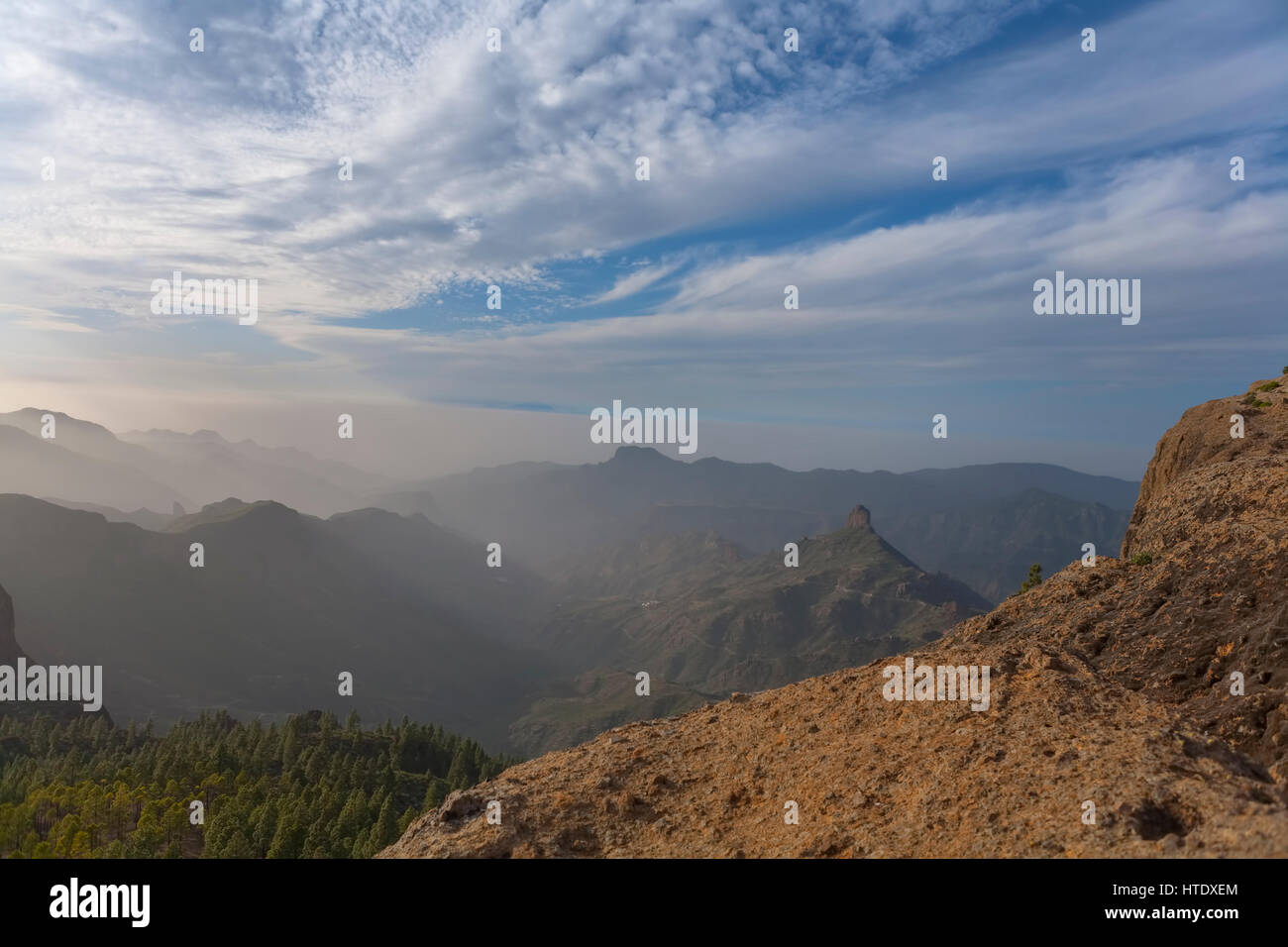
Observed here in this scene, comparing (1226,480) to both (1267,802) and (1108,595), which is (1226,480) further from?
(1267,802)

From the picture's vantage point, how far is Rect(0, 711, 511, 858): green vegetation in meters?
71.1

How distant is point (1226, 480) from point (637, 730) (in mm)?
27360

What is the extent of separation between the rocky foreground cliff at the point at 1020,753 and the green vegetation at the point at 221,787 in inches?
2113

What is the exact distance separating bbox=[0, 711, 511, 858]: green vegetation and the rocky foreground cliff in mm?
53676

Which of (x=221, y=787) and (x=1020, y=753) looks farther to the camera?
(x=221, y=787)

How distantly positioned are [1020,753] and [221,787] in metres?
112

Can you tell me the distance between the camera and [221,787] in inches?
3856

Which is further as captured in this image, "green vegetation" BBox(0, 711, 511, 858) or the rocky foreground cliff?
"green vegetation" BBox(0, 711, 511, 858)

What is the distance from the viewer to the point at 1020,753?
16953mm

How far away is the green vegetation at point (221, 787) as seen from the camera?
7112cm

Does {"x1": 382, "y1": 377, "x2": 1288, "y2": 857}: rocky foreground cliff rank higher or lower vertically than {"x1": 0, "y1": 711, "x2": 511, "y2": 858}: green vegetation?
higher

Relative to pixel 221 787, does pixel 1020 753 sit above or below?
above
